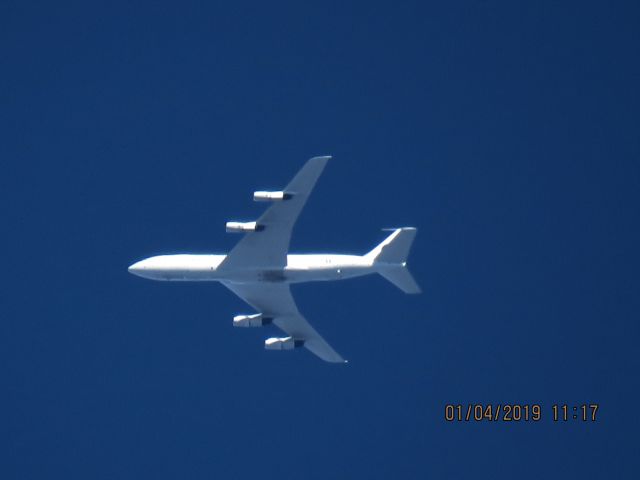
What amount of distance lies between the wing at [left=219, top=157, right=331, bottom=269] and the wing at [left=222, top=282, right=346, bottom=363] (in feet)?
10.6

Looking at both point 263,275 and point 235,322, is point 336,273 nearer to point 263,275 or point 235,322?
point 263,275

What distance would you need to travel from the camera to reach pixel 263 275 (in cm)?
6938

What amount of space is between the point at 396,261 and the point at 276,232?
22.0 feet

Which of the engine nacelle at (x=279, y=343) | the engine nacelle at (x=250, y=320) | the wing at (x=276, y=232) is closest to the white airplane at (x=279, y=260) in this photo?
the wing at (x=276, y=232)

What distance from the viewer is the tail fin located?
68188 millimetres

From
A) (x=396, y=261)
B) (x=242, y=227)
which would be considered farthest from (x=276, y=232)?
(x=396, y=261)

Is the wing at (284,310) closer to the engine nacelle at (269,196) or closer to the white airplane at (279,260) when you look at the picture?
the white airplane at (279,260)

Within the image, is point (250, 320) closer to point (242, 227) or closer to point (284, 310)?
point (284, 310)

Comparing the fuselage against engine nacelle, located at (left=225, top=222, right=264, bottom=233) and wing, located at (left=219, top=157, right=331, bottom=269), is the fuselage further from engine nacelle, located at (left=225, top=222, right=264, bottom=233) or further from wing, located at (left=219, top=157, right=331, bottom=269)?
engine nacelle, located at (left=225, top=222, right=264, bottom=233)

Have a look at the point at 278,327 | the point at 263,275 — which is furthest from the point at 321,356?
the point at 263,275

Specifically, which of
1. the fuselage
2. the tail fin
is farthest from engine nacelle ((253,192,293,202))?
the tail fin

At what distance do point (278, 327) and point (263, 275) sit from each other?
6.69 m

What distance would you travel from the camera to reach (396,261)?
6844 centimetres

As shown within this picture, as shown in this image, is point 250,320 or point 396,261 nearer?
point 396,261
